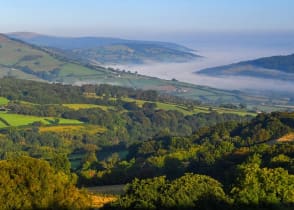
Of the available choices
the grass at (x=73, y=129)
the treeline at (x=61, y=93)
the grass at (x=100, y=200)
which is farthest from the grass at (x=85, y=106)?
the grass at (x=100, y=200)

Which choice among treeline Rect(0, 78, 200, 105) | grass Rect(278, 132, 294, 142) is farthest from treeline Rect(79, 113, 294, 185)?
treeline Rect(0, 78, 200, 105)

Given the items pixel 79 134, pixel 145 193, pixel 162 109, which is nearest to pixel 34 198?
pixel 145 193

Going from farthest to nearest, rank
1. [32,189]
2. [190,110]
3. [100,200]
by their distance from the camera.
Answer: [190,110] < [100,200] < [32,189]

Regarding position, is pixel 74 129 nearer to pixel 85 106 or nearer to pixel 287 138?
pixel 85 106

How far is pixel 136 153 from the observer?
240ft

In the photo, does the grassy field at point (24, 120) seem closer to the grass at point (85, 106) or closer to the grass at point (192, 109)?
the grass at point (85, 106)

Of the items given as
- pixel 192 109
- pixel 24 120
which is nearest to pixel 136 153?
pixel 24 120

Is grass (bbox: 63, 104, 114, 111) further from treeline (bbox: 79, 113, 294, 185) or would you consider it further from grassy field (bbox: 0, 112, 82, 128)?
treeline (bbox: 79, 113, 294, 185)

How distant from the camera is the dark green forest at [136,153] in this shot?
25.8 m

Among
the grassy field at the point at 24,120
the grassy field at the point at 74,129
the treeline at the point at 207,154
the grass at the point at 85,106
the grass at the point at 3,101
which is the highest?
the treeline at the point at 207,154

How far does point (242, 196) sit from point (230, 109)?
11248 cm

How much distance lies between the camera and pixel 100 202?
104 ft

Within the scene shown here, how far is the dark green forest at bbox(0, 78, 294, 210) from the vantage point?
84.5 ft

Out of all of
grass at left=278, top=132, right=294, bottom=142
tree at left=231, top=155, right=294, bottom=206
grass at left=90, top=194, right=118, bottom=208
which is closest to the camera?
tree at left=231, top=155, right=294, bottom=206
